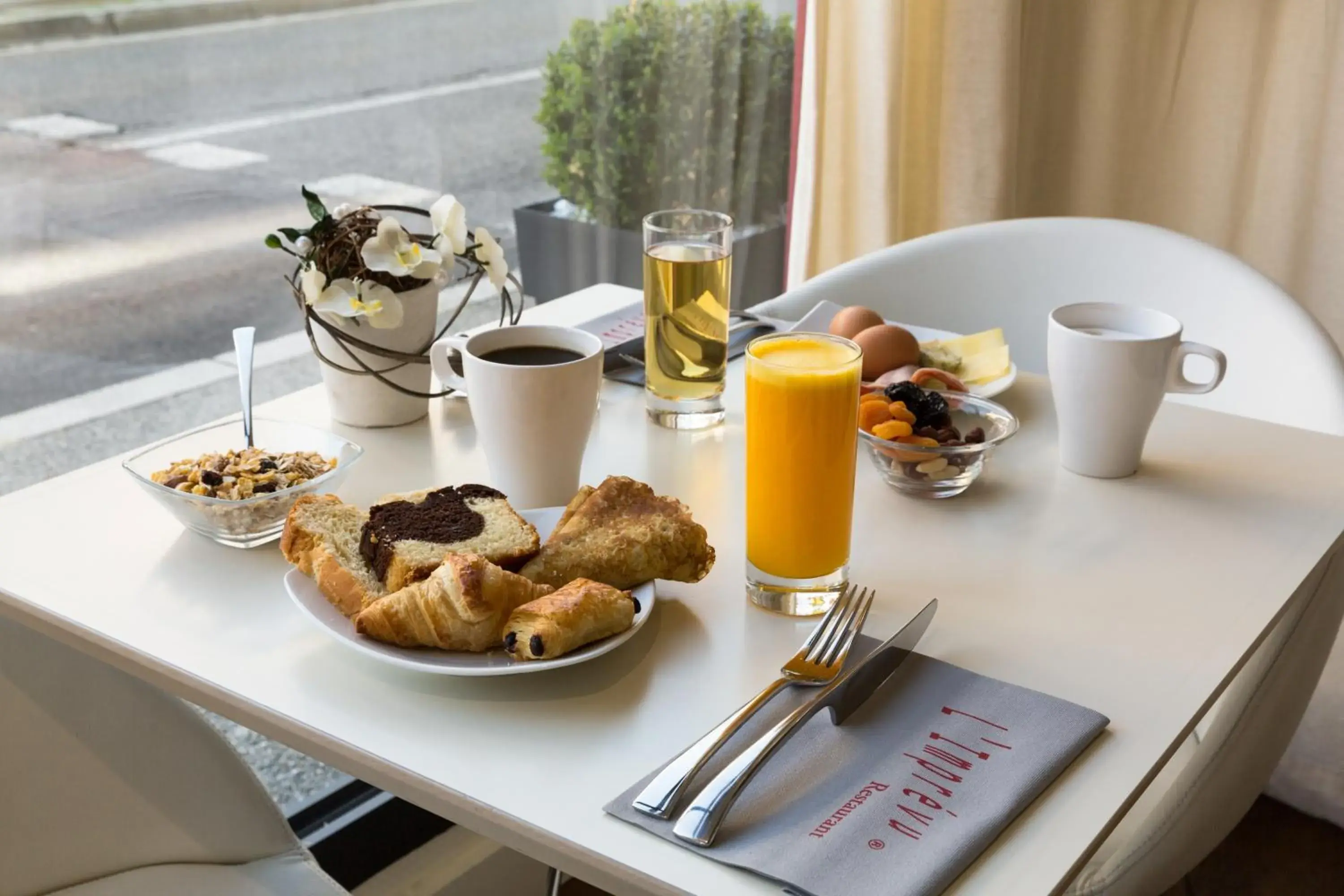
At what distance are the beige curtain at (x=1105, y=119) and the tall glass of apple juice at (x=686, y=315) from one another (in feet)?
3.71

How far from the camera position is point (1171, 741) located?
→ 28.9 inches

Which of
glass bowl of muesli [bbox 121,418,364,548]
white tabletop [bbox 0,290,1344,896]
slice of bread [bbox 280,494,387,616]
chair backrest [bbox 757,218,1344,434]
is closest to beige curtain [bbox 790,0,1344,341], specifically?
chair backrest [bbox 757,218,1344,434]

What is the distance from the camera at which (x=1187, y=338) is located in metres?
1.57

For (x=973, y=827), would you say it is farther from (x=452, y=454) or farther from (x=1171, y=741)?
(x=452, y=454)

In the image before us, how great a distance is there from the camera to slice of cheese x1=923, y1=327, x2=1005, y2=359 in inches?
49.9

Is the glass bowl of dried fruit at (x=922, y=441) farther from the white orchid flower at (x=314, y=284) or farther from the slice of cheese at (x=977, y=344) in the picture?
the white orchid flower at (x=314, y=284)

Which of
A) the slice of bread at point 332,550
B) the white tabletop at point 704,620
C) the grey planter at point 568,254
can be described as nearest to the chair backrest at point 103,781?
the white tabletop at point 704,620

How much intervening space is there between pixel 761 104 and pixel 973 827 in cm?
188

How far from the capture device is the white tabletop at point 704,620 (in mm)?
685

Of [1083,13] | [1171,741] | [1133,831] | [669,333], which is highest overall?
[1083,13]

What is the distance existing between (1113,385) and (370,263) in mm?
611

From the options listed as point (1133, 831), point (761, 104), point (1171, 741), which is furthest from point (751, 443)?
point (761, 104)

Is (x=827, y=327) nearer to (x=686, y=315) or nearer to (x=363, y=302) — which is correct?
(x=686, y=315)

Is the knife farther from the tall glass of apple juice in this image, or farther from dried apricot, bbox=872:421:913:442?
the tall glass of apple juice
